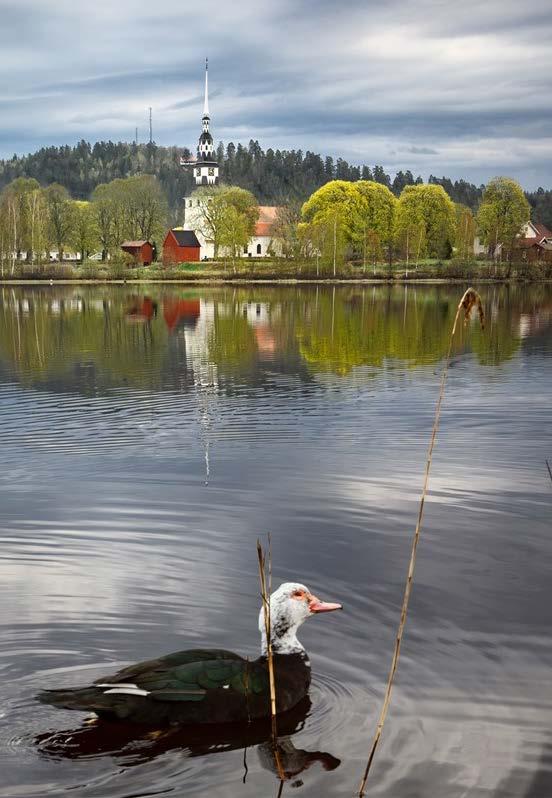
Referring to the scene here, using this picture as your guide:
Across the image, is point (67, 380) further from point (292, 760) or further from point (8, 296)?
point (8, 296)

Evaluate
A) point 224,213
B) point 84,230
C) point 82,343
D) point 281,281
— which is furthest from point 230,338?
point 84,230

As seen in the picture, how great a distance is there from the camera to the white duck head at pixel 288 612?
764 cm

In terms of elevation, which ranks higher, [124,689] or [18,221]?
[18,221]

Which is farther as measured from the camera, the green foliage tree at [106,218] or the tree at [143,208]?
the tree at [143,208]

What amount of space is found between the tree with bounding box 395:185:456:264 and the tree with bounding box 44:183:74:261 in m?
46.5

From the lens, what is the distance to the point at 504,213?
124m

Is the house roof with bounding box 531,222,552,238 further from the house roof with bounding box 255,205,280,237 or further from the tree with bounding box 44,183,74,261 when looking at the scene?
the tree with bounding box 44,183,74,261

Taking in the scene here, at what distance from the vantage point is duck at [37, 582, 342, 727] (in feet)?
23.1

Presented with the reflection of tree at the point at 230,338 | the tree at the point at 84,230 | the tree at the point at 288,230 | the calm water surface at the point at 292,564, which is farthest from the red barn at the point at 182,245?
the calm water surface at the point at 292,564

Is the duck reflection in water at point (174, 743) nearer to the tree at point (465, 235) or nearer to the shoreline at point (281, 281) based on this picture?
the shoreline at point (281, 281)

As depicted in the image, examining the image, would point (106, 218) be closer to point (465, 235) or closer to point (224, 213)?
point (224, 213)

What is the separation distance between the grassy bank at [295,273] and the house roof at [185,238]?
33.0 meters

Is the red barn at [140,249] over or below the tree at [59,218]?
below

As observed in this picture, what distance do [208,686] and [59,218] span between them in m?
130
